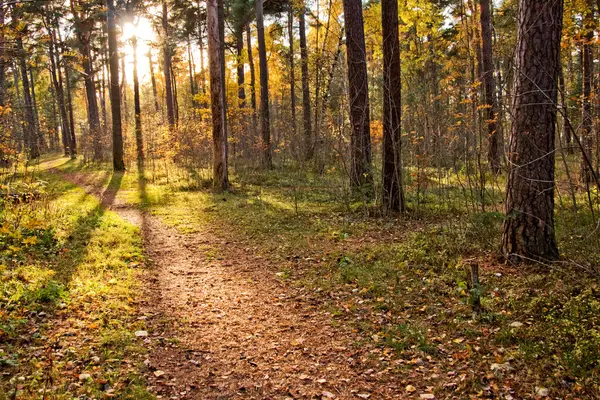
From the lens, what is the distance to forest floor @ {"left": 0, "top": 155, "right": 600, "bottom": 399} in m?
3.28

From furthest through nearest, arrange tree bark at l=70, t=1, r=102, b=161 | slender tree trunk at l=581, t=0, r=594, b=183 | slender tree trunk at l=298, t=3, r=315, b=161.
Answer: tree bark at l=70, t=1, r=102, b=161 → slender tree trunk at l=298, t=3, r=315, b=161 → slender tree trunk at l=581, t=0, r=594, b=183

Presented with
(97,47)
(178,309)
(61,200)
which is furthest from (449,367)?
(97,47)

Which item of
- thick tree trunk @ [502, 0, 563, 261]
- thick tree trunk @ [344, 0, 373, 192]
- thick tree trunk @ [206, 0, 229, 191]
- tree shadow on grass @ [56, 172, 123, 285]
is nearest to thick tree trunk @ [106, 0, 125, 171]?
thick tree trunk @ [206, 0, 229, 191]

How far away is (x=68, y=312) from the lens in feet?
14.7

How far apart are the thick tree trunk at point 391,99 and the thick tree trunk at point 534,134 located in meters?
2.96

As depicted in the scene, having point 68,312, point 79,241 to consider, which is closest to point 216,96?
point 79,241

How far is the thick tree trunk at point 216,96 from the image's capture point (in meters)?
11.2

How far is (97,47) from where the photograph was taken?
25.7 meters

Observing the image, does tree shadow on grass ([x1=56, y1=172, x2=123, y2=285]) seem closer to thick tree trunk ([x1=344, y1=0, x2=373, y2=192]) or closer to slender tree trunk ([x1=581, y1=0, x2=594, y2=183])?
thick tree trunk ([x1=344, y1=0, x2=373, y2=192])

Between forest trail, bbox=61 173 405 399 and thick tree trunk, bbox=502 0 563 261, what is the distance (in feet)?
7.97

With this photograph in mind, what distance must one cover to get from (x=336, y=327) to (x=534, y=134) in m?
3.28

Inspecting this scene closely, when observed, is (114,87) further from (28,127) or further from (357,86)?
(357,86)

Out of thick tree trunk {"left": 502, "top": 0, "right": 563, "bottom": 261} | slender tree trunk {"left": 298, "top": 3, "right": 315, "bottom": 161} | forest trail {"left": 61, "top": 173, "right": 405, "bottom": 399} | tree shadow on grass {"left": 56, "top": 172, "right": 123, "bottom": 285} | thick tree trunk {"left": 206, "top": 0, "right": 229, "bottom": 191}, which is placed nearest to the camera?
forest trail {"left": 61, "top": 173, "right": 405, "bottom": 399}

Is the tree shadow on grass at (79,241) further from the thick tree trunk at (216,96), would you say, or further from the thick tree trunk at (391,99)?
the thick tree trunk at (391,99)
